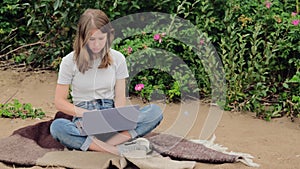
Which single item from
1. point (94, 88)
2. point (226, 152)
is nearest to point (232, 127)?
point (226, 152)

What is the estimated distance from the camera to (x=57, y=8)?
5.40 metres

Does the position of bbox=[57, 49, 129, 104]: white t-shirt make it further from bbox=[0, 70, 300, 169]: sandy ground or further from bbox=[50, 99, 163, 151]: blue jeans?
bbox=[0, 70, 300, 169]: sandy ground

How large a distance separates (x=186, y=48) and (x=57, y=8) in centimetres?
137

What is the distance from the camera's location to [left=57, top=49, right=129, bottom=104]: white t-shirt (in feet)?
11.9

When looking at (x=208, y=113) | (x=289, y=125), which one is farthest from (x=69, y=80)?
(x=289, y=125)

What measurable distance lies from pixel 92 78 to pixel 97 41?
0.31 m

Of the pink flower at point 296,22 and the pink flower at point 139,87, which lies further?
the pink flower at point 139,87

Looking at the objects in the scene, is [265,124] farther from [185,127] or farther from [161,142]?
[161,142]

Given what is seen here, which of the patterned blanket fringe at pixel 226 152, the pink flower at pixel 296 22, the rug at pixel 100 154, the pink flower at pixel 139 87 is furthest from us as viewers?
the pink flower at pixel 139 87

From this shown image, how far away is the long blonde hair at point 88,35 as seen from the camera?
11.4 feet

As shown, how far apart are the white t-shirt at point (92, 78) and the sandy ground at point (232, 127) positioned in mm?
675

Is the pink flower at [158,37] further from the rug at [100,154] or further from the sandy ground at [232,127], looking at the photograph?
the rug at [100,154]

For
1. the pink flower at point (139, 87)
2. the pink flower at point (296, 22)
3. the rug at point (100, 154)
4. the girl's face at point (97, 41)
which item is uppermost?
the pink flower at point (296, 22)

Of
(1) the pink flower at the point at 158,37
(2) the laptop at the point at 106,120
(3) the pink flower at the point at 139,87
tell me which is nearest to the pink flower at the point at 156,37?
(1) the pink flower at the point at 158,37
